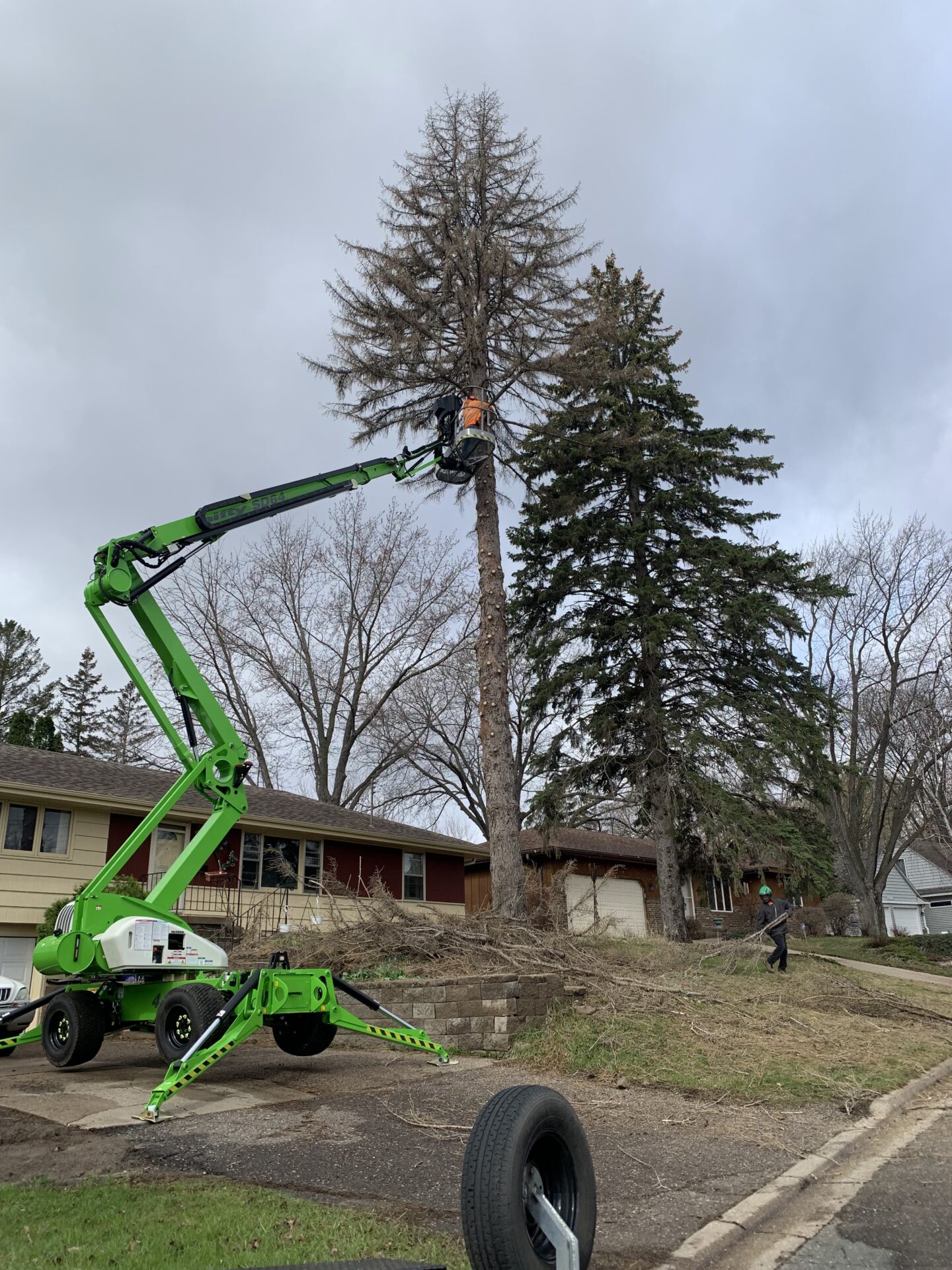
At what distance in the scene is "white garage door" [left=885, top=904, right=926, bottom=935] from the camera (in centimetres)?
4669

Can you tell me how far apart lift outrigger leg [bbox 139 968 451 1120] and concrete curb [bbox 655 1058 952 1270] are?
3739 mm

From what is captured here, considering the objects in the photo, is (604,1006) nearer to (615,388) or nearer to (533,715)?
(533,715)

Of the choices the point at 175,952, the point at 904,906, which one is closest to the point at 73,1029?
the point at 175,952

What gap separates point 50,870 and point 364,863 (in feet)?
27.1

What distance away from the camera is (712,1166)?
205 inches

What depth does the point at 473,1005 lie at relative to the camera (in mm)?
9477

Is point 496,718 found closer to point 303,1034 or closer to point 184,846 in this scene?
point 303,1034

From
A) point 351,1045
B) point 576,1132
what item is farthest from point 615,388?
point 576,1132

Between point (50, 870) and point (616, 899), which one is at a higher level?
point (50, 870)

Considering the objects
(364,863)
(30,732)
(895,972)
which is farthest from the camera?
(30,732)

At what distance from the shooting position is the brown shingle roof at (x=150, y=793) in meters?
18.2

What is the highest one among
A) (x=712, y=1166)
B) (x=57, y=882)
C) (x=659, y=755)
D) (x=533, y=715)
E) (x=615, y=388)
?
(x=615, y=388)

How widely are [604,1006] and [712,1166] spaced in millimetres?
4360

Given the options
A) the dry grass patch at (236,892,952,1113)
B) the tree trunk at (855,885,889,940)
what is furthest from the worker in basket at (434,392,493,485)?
the tree trunk at (855,885,889,940)
